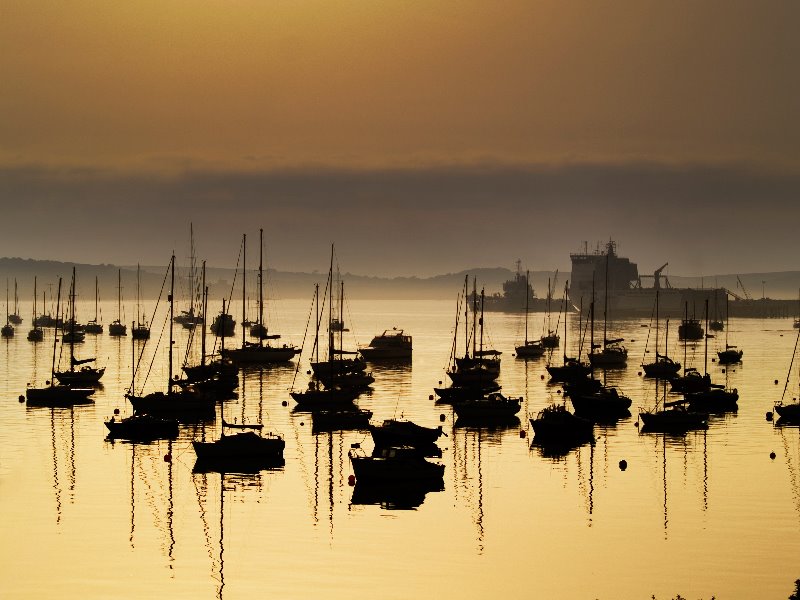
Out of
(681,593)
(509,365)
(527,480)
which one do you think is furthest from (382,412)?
(509,365)

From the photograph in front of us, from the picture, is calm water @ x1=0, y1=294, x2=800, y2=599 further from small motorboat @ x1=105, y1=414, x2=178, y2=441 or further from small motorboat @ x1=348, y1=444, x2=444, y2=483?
small motorboat @ x1=348, y1=444, x2=444, y2=483

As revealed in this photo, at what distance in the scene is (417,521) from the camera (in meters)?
53.5

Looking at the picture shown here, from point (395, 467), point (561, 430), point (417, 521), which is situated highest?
point (561, 430)

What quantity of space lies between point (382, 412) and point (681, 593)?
51.7 meters

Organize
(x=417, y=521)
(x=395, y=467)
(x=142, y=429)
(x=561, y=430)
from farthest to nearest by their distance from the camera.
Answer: (x=142, y=429)
(x=561, y=430)
(x=395, y=467)
(x=417, y=521)

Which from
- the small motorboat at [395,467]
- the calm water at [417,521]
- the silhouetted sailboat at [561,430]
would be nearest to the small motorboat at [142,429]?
the calm water at [417,521]

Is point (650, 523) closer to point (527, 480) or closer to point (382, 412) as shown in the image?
point (527, 480)

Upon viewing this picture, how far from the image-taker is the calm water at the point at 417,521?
146ft

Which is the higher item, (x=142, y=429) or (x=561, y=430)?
(x=561, y=430)

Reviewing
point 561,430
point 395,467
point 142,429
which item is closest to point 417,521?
point 395,467

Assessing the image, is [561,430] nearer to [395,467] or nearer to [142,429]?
[395,467]

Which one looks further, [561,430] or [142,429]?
[142,429]

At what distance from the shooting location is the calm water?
44531mm

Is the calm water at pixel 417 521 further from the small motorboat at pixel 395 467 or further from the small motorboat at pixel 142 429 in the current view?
the small motorboat at pixel 395 467
